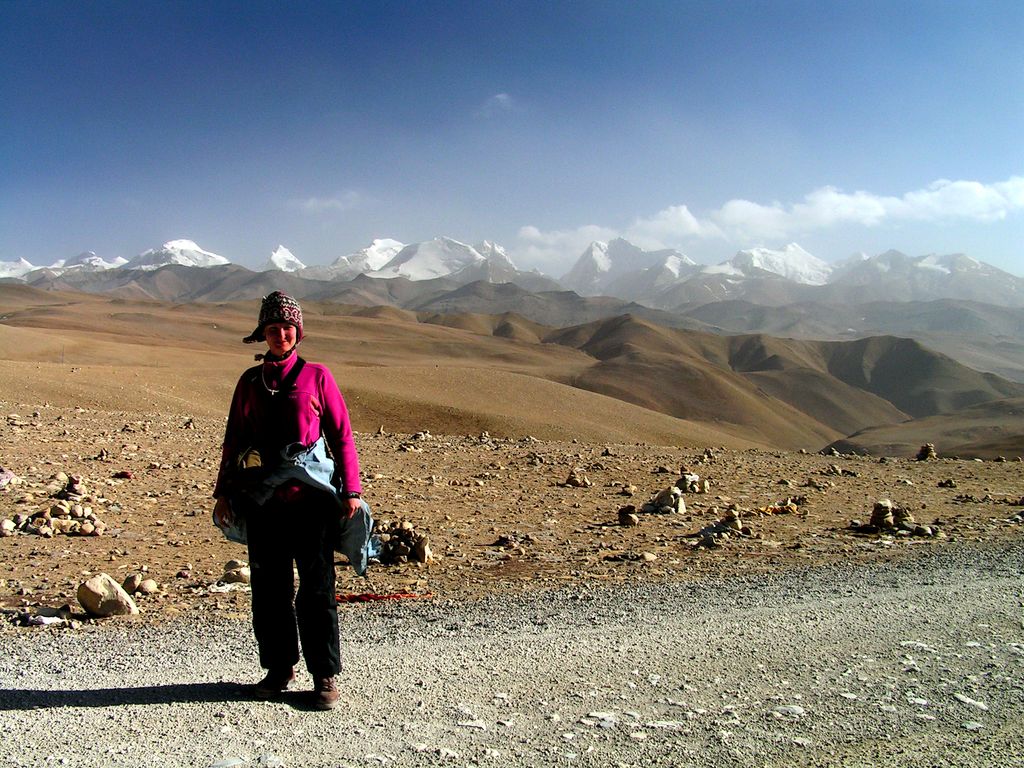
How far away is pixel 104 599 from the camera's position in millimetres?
5473

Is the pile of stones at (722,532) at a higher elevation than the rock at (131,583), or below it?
higher

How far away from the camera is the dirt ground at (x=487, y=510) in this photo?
6906mm

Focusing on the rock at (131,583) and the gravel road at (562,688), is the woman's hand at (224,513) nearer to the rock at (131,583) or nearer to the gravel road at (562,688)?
the gravel road at (562,688)

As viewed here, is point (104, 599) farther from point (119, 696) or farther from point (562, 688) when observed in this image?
point (562, 688)

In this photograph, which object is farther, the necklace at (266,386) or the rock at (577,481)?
the rock at (577,481)

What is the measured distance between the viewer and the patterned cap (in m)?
4.21

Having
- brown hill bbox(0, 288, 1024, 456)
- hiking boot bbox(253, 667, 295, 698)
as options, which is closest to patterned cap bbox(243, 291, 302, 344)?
hiking boot bbox(253, 667, 295, 698)

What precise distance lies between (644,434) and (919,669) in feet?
114

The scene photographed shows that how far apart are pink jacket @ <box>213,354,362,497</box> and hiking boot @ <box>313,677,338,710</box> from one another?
0.96 metres

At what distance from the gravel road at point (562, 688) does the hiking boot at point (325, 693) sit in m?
0.06

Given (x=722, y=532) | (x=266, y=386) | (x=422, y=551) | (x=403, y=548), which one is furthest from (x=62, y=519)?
(x=722, y=532)

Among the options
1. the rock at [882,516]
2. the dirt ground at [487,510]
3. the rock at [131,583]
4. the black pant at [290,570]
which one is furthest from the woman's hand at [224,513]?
the rock at [882,516]

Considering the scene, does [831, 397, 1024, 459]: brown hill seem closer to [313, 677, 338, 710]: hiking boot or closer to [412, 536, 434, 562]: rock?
[412, 536, 434, 562]: rock

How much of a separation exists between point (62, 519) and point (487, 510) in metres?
4.74
